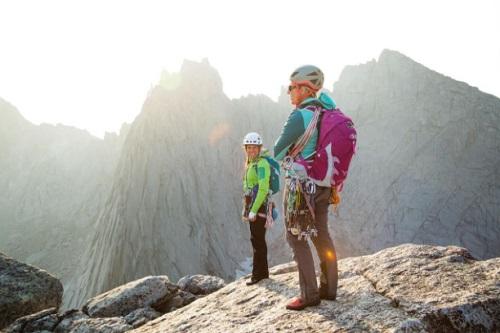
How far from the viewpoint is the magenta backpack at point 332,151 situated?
4742mm

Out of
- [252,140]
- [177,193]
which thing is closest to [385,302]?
[252,140]

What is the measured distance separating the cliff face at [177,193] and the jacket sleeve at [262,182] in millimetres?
44377

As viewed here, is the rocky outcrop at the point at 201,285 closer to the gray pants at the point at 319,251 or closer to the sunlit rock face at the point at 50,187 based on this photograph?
the gray pants at the point at 319,251

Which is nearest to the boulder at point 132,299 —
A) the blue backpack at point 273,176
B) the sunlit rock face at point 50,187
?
the blue backpack at point 273,176

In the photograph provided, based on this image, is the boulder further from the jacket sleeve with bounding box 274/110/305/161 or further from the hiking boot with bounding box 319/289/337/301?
the jacket sleeve with bounding box 274/110/305/161

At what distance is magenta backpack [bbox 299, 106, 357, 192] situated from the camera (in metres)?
4.74

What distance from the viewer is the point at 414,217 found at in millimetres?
55281

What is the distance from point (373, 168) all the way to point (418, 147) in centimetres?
776

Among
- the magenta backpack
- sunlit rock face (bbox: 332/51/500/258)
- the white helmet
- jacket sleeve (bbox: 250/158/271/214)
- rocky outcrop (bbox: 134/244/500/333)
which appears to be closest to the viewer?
rocky outcrop (bbox: 134/244/500/333)

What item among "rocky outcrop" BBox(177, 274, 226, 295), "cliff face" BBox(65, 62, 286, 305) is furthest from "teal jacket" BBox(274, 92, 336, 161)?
"cliff face" BBox(65, 62, 286, 305)

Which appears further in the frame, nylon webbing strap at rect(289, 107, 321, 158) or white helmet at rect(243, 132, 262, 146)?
white helmet at rect(243, 132, 262, 146)

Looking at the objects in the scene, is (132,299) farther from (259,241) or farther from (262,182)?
(262,182)

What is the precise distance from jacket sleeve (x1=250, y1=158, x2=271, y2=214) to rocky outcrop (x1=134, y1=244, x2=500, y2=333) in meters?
1.59

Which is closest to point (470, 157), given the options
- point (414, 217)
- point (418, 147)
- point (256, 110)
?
point (418, 147)
